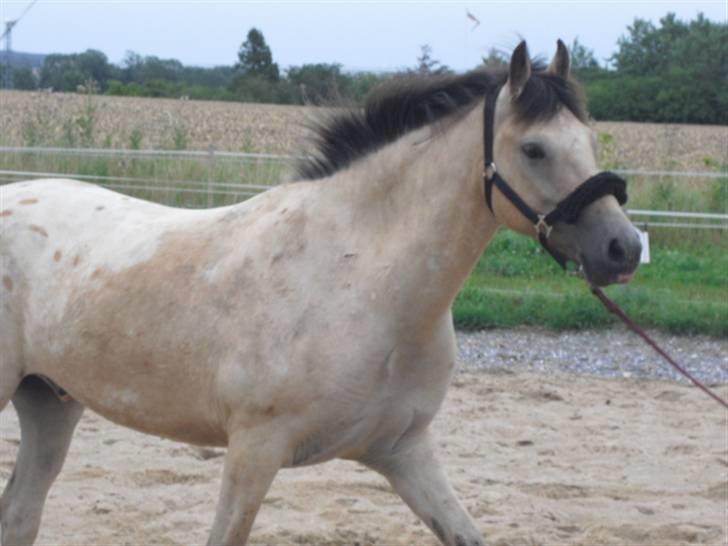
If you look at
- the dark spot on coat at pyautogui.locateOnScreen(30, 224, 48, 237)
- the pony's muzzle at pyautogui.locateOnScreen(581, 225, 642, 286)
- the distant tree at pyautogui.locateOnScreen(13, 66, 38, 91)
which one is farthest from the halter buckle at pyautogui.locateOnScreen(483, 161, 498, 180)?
the distant tree at pyautogui.locateOnScreen(13, 66, 38, 91)

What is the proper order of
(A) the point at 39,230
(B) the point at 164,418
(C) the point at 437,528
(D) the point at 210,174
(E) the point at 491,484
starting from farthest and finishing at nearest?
(D) the point at 210,174
(E) the point at 491,484
(A) the point at 39,230
(B) the point at 164,418
(C) the point at 437,528

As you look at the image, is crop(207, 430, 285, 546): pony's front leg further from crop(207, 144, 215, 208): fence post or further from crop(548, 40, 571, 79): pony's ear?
crop(207, 144, 215, 208): fence post

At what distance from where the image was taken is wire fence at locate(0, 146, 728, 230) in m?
12.0

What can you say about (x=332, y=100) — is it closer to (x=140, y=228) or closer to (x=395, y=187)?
(x=395, y=187)

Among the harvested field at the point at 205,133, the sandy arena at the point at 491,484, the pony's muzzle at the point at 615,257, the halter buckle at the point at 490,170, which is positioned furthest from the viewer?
the harvested field at the point at 205,133

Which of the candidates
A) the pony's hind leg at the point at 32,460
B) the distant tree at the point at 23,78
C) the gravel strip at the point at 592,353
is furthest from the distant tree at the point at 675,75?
the pony's hind leg at the point at 32,460

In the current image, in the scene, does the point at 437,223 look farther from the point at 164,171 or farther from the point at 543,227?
the point at 164,171

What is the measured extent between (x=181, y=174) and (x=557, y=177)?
32.2 feet

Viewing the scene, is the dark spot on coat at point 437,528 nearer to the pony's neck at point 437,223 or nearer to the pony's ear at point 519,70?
the pony's neck at point 437,223

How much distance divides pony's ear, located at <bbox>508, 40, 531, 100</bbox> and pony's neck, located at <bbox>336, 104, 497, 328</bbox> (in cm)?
16

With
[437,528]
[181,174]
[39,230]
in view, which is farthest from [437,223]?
[181,174]

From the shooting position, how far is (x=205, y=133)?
2058 centimetres

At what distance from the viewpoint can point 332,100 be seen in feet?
12.7

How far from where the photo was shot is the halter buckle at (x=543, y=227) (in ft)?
10.5
